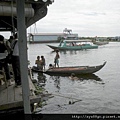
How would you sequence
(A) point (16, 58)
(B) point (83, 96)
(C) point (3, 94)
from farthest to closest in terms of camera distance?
1. (B) point (83, 96)
2. (A) point (16, 58)
3. (C) point (3, 94)

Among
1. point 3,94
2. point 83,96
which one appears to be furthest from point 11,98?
point 83,96

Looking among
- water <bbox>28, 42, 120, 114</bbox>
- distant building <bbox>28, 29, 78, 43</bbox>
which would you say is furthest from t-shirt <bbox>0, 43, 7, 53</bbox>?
distant building <bbox>28, 29, 78, 43</bbox>

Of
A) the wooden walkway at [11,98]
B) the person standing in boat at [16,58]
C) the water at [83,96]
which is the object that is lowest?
the water at [83,96]

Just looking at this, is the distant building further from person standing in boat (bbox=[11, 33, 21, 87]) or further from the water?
person standing in boat (bbox=[11, 33, 21, 87])

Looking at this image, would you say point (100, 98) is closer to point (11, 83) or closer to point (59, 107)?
point (59, 107)

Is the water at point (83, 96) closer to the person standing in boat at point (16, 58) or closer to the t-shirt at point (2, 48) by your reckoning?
the person standing in boat at point (16, 58)

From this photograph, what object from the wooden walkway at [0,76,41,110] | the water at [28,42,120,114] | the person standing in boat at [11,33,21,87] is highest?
the person standing in boat at [11,33,21,87]

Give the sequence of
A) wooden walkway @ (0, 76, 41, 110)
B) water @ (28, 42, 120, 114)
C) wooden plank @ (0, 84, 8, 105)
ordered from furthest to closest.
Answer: water @ (28, 42, 120, 114) → wooden plank @ (0, 84, 8, 105) → wooden walkway @ (0, 76, 41, 110)

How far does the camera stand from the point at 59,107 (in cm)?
930

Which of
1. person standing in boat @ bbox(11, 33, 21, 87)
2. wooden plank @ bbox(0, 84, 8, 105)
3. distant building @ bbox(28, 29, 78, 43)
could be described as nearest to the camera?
wooden plank @ bbox(0, 84, 8, 105)

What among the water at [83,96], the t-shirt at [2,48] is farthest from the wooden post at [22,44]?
the water at [83,96]

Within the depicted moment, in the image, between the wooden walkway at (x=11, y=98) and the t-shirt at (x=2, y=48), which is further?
the t-shirt at (x=2, y=48)

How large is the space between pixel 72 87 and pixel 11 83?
7.11 metres

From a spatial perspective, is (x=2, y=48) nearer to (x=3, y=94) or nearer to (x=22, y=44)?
(x=3, y=94)
